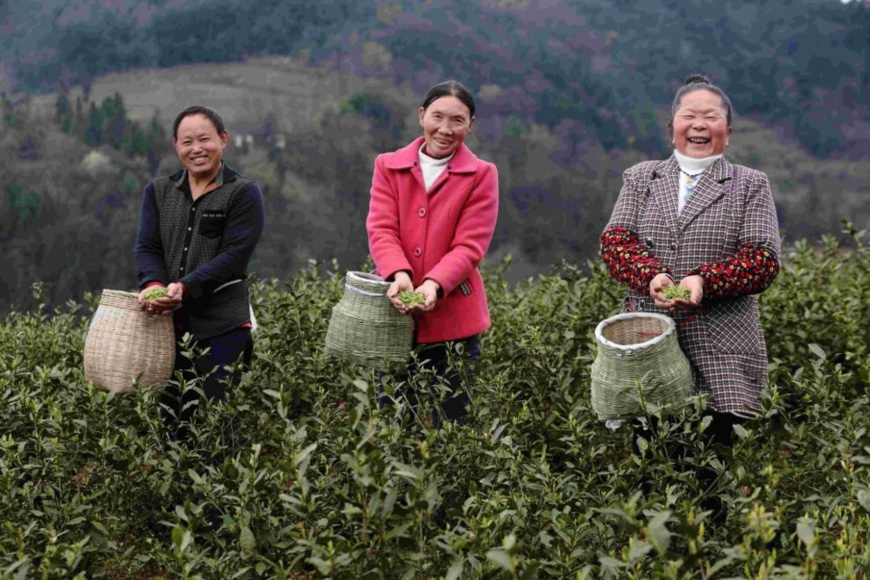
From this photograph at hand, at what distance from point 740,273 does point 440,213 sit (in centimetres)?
109

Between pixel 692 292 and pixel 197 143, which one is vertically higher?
pixel 197 143

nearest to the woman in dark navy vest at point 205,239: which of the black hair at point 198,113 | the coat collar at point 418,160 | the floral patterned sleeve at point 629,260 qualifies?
the black hair at point 198,113

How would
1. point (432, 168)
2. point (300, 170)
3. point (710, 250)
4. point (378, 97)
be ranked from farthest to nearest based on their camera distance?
point (378, 97)
point (300, 170)
point (432, 168)
point (710, 250)

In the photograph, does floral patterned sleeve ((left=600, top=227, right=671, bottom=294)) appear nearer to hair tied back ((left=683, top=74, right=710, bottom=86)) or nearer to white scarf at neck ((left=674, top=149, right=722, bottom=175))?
white scarf at neck ((left=674, top=149, right=722, bottom=175))

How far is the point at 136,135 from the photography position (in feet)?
49.2

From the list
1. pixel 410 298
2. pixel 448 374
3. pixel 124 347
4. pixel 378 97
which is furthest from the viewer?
pixel 378 97

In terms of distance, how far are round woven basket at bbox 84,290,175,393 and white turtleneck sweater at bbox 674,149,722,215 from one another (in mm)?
1910

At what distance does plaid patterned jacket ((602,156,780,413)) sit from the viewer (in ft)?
9.76

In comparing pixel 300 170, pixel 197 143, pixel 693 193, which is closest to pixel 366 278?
pixel 197 143

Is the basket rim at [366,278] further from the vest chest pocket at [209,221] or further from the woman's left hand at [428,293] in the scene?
the vest chest pocket at [209,221]

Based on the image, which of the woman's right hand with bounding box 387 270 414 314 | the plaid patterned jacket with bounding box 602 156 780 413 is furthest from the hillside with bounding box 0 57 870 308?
the plaid patterned jacket with bounding box 602 156 780 413

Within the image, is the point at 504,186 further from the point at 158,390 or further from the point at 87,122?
the point at 158,390

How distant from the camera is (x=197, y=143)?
138 inches

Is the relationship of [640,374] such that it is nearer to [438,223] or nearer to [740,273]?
[740,273]
